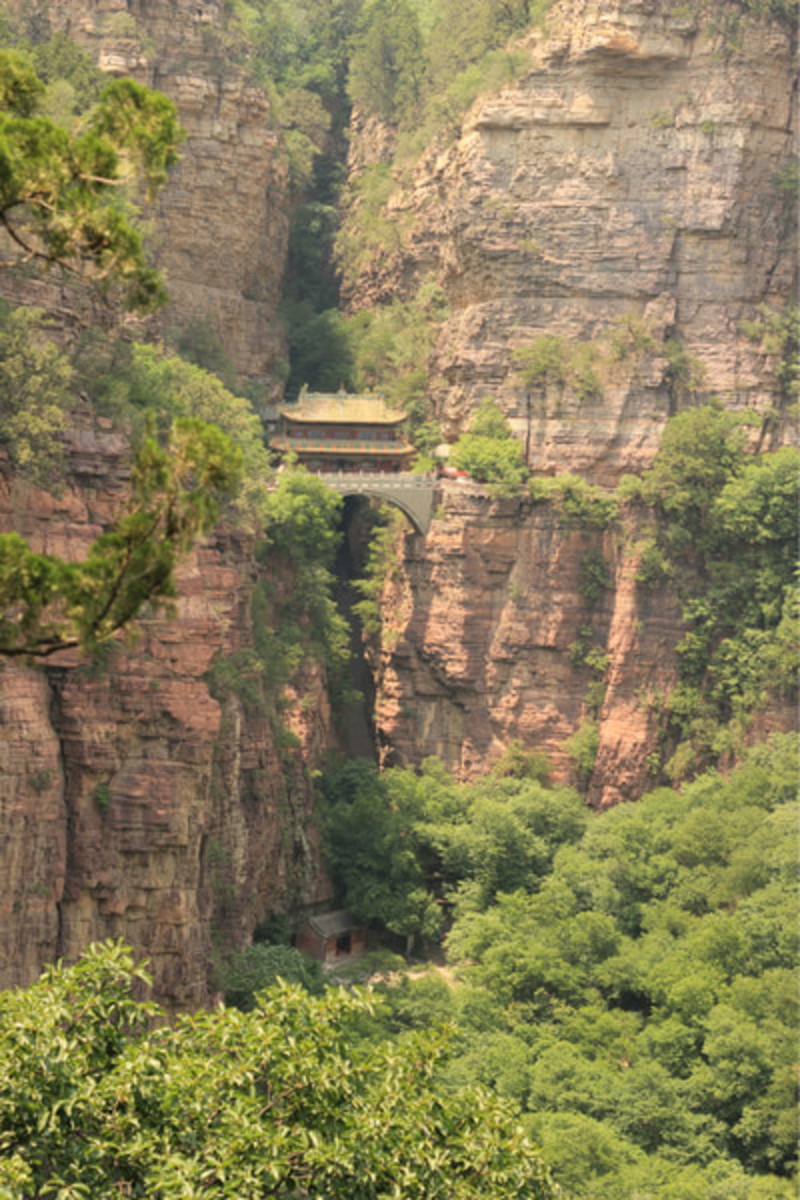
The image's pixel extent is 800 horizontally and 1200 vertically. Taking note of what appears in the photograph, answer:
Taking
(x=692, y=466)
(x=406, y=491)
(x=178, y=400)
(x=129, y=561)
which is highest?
(x=692, y=466)

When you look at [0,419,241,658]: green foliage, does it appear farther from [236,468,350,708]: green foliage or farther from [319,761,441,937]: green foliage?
[319,761,441,937]: green foliage

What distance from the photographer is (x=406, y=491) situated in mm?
41000

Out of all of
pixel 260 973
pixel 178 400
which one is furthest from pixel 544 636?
pixel 260 973

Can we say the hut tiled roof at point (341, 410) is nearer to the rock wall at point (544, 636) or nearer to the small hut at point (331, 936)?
the rock wall at point (544, 636)

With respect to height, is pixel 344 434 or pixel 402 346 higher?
pixel 402 346

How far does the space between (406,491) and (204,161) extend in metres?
10.9

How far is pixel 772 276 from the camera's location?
41062 mm

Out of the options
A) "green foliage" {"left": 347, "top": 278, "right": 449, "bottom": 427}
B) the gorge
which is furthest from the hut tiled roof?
the gorge

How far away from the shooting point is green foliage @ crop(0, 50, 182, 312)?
39.5 ft

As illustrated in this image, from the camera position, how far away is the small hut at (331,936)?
35406 millimetres

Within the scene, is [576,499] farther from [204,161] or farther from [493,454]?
[204,161]

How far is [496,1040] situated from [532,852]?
303 inches

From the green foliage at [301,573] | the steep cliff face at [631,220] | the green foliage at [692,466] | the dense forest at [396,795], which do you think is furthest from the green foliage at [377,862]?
the steep cliff face at [631,220]

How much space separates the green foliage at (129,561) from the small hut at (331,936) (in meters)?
24.9
